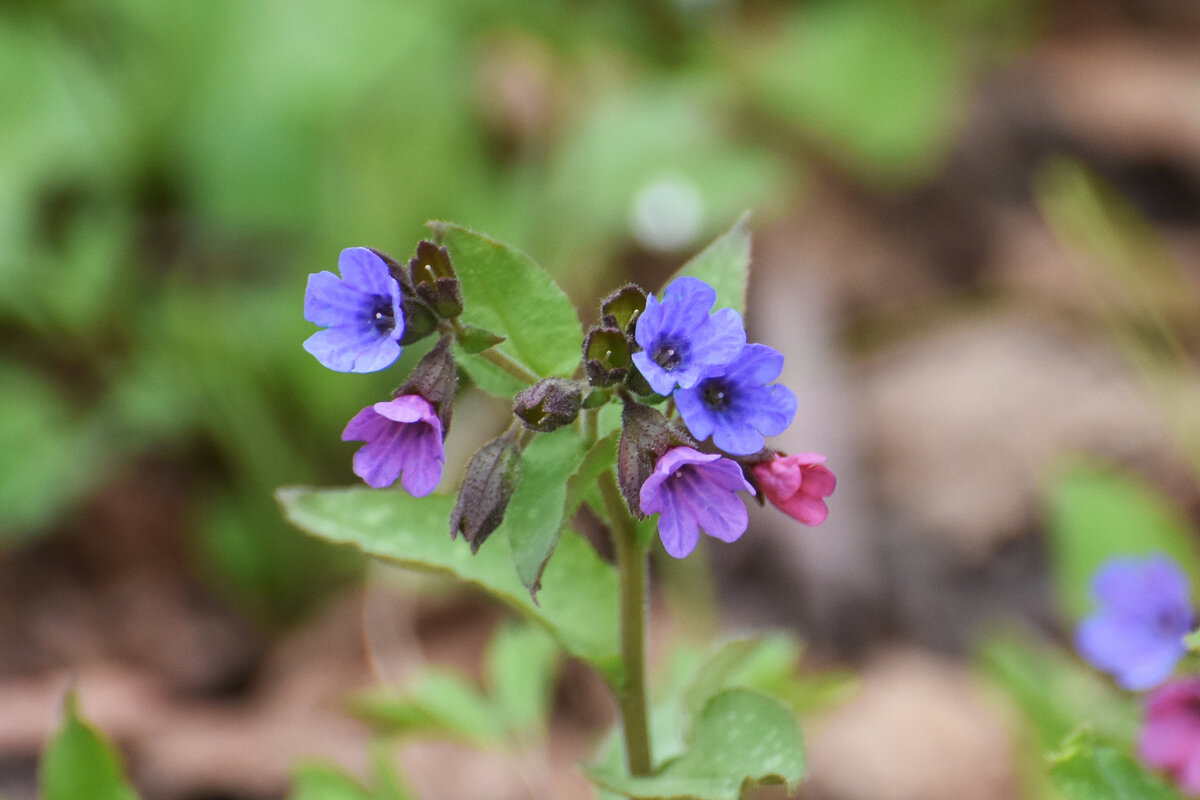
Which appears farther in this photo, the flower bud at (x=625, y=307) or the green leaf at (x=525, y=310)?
the green leaf at (x=525, y=310)

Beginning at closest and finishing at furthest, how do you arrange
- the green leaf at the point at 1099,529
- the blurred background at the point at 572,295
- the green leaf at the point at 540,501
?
1. the green leaf at the point at 540,501
2. the green leaf at the point at 1099,529
3. the blurred background at the point at 572,295

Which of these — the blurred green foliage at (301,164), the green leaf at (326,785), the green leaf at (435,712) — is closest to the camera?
the green leaf at (326,785)

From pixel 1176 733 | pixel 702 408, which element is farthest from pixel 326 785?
pixel 1176 733

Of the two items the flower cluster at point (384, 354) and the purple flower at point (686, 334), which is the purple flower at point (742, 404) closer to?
the purple flower at point (686, 334)

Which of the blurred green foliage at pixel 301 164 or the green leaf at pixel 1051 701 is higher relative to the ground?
the blurred green foliage at pixel 301 164

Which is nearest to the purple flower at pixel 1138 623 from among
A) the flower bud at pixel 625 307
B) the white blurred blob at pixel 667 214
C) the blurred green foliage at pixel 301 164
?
the flower bud at pixel 625 307

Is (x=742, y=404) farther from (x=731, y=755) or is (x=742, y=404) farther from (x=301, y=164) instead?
(x=301, y=164)

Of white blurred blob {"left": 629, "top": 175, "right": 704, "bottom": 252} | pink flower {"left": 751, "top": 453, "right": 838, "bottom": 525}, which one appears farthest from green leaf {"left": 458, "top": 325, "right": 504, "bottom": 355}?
white blurred blob {"left": 629, "top": 175, "right": 704, "bottom": 252}
